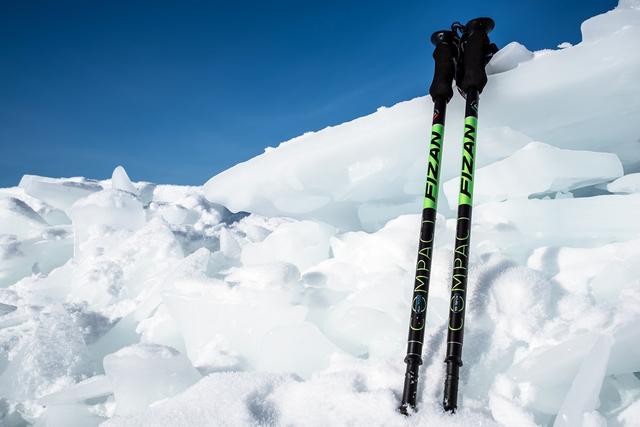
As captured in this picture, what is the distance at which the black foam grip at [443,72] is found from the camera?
273 cm

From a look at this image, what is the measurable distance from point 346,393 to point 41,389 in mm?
2453

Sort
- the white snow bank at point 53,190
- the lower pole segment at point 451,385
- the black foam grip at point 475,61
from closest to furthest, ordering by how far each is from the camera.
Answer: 1. the lower pole segment at point 451,385
2. the black foam grip at point 475,61
3. the white snow bank at point 53,190

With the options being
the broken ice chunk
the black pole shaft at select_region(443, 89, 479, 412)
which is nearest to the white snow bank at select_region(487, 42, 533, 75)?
the black pole shaft at select_region(443, 89, 479, 412)

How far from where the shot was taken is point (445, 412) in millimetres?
1784

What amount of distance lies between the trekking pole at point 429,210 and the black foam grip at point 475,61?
11 cm

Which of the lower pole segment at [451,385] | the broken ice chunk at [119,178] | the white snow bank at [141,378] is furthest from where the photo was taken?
the broken ice chunk at [119,178]

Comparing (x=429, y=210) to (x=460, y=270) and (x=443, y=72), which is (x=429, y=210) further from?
(x=443, y=72)

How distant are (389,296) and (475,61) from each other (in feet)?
5.62

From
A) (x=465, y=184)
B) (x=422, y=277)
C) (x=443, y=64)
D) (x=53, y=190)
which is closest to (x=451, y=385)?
(x=422, y=277)

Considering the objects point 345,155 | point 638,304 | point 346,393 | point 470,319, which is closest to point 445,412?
point 346,393

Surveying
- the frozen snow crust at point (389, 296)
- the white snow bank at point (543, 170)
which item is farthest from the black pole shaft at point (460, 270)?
the white snow bank at point (543, 170)

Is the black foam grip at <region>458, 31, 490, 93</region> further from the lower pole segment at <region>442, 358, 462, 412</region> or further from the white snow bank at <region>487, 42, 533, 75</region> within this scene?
the lower pole segment at <region>442, 358, 462, 412</region>

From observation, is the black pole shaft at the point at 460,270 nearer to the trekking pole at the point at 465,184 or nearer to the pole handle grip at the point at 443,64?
the trekking pole at the point at 465,184

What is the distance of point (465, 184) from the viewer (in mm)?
2367
